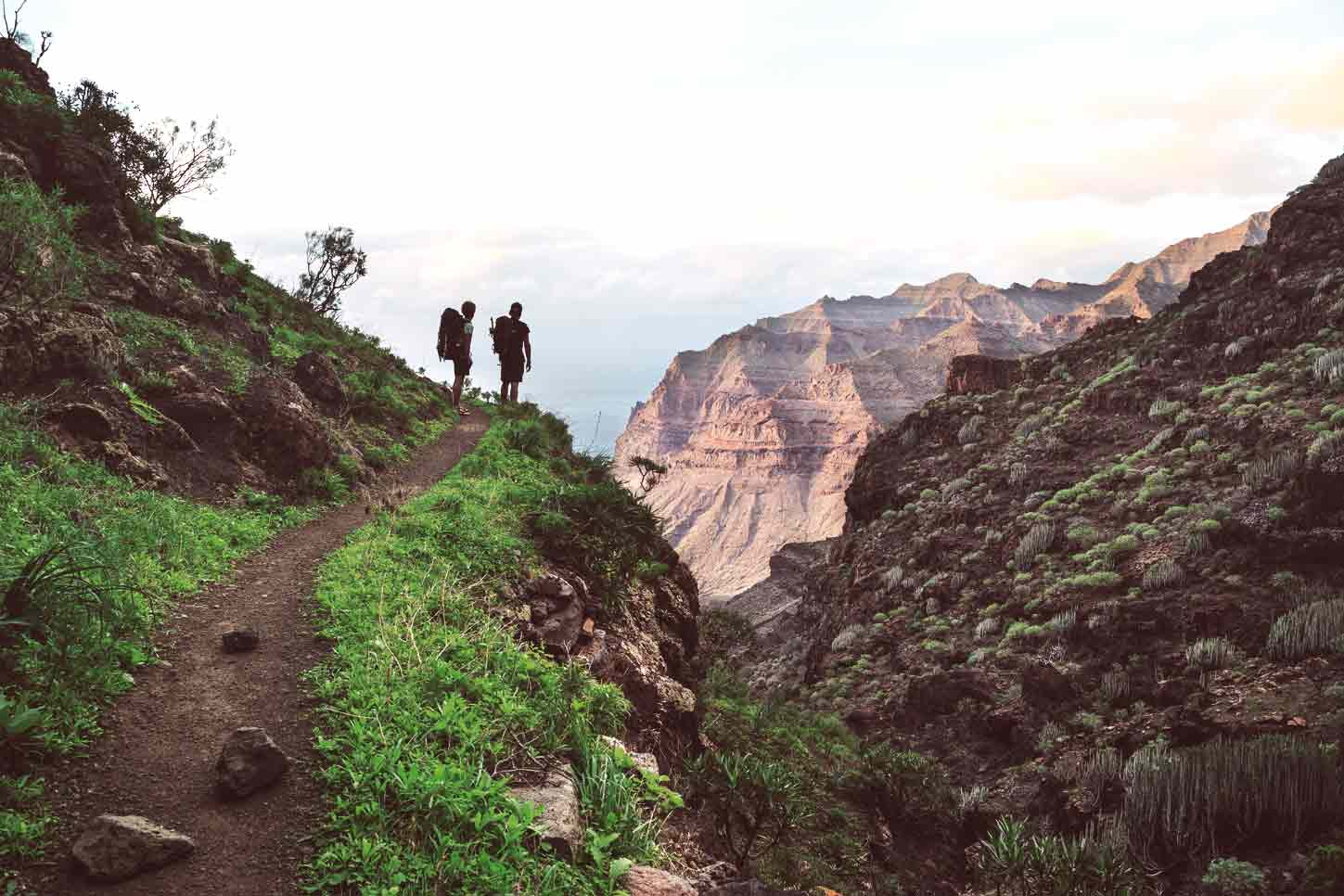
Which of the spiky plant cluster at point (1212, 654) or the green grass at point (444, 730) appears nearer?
the green grass at point (444, 730)

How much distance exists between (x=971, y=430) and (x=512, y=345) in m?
17.3

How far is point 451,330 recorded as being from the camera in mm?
17875

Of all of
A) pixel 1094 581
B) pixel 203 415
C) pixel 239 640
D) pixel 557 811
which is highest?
pixel 203 415

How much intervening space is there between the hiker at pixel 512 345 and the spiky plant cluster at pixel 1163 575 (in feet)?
48.7

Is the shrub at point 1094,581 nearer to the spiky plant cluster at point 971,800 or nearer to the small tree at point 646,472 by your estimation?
the spiky plant cluster at point 971,800

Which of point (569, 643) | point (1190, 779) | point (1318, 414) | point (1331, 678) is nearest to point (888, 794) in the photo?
point (1190, 779)

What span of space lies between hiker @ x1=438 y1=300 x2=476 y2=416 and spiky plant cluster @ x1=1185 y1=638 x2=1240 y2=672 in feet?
50.8

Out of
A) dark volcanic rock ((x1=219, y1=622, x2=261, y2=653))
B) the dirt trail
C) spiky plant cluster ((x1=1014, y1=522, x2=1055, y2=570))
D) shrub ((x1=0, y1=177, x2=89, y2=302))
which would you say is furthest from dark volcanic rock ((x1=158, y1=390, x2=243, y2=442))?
spiky plant cluster ((x1=1014, y1=522, x2=1055, y2=570))

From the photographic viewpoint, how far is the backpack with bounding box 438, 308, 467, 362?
1783 centimetres

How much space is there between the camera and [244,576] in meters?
6.67

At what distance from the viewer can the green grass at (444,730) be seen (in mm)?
3324

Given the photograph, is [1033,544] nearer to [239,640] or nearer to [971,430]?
[971,430]

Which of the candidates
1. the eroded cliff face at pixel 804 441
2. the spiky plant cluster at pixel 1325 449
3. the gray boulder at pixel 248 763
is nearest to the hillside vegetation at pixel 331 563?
the gray boulder at pixel 248 763

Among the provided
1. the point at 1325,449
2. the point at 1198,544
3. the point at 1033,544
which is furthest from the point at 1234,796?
the point at 1033,544
